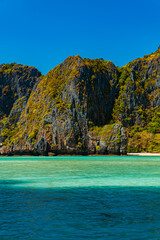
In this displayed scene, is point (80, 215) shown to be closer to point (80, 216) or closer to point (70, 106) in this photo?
point (80, 216)

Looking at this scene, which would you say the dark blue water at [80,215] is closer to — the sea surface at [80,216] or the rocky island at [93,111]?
the sea surface at [80,216]

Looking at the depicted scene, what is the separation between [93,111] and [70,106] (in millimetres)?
11123

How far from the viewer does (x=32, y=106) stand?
539 ft

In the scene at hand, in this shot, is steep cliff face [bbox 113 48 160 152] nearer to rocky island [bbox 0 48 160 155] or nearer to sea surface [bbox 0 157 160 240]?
rocky island [bbox 0 48 160 155]

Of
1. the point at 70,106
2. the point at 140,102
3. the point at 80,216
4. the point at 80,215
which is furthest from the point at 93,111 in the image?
the point at 80,216

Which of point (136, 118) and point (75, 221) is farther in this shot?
point (136, 118)

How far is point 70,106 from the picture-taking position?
460 ft

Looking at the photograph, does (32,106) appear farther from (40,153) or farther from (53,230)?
(53,230)

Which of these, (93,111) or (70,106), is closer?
(70,106)

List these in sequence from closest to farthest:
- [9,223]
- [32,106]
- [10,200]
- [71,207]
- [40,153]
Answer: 1. [9,223]
2. [71,207]
3. [10,200]
4. [40,153]
5. [32,106]

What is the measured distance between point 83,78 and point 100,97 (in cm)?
1229

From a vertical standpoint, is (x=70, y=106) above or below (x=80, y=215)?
above

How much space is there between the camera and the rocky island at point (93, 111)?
132 m

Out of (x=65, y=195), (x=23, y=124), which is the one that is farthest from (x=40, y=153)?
(x=65, y=195)
